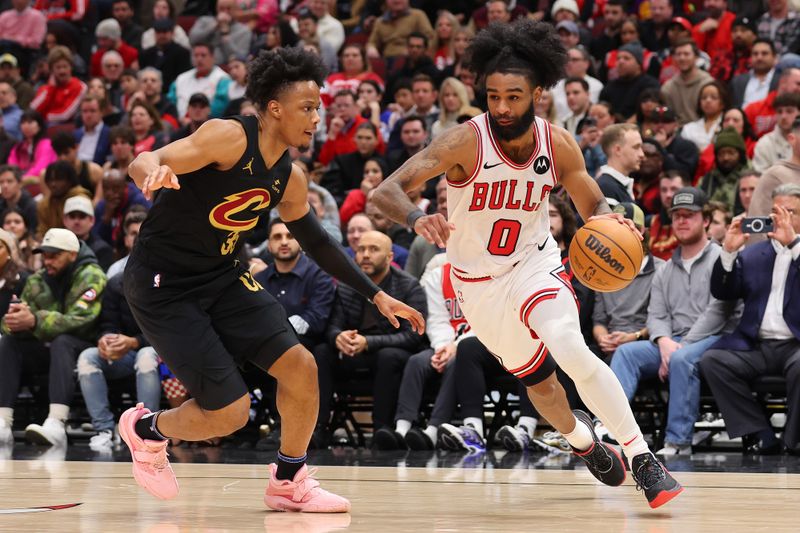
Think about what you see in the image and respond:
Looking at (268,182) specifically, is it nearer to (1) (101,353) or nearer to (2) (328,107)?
(1) (101,353)

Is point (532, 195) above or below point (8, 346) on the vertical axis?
above

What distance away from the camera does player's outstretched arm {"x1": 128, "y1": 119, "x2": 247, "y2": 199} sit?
4562mm

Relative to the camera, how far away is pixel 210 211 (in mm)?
4844

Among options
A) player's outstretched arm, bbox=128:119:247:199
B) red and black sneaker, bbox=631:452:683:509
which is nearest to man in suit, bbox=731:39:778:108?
red and black sneaker, bbox=631:452:683:509

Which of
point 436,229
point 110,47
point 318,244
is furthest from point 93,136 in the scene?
point 436,229

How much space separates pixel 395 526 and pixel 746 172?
597 centimetres

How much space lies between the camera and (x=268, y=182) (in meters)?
4.90

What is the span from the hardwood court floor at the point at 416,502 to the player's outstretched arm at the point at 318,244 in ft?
2.84

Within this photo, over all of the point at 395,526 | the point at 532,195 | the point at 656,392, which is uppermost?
the point at 532,195

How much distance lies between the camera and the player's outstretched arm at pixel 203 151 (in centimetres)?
456

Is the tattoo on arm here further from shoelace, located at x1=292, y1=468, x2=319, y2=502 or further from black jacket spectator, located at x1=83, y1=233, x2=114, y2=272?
black jacket spectator, located at x1=83, y1=233, x2=114, y2=272

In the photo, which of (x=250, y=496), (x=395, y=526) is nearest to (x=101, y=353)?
(x=250, y=496)

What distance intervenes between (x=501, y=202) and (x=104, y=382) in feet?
15.9

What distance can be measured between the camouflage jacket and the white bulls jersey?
474 cm
